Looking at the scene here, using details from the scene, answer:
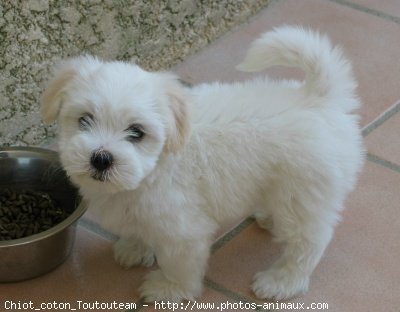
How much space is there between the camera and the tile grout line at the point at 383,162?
8.00 feet

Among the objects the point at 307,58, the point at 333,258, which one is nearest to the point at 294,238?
the point at 333,258

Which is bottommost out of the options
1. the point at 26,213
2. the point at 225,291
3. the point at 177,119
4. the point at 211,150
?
the point at 225,291

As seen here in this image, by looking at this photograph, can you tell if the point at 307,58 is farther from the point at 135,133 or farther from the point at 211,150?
the point at 135,133

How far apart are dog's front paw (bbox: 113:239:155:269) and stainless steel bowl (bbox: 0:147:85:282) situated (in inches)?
5.3

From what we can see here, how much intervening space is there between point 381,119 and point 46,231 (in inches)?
52.8

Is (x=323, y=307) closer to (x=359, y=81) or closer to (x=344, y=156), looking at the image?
(x=344, y=156)

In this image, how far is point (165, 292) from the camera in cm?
193

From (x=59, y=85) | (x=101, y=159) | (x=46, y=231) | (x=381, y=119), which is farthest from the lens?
(x=381, y=119)

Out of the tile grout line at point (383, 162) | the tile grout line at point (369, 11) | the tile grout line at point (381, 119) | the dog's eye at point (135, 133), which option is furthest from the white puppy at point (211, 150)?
the tile grout line at point (369, 11)

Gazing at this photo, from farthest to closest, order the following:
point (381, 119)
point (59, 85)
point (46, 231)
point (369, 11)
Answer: point (369, 11) < point (381, 119) < point (46, 231) < point (59, 85)

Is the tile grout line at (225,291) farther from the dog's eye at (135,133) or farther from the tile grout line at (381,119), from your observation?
the tile grout line at (381,119)

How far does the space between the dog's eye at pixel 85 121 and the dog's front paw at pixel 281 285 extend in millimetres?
672

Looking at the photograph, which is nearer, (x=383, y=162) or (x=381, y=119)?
(x=383, y=162)

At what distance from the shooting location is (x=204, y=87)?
194 centimetres
